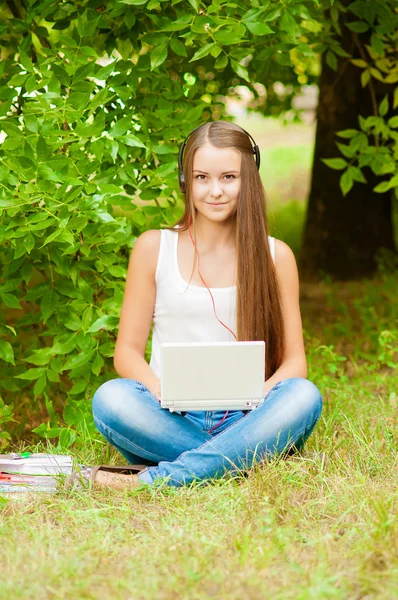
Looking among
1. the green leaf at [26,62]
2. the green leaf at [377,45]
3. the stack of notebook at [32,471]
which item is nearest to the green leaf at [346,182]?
the green leaf at [377,45]

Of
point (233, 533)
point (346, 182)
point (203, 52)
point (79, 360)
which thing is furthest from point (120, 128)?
point (233, 533)

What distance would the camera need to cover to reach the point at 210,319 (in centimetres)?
316

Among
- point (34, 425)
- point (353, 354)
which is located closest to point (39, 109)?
point (34, 425)

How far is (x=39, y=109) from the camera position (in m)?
3.24

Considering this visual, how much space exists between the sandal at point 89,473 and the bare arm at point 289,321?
56cm

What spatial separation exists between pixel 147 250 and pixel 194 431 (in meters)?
0.69

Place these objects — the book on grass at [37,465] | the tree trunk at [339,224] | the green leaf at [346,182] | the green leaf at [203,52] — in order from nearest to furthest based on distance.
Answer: the book on grass at [37,465] → the green leaf at [203,52] → the green leaf at [346,182] → the tree trunk at [339,224]

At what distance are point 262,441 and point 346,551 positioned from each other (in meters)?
0.67

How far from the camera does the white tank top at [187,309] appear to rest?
316 cm

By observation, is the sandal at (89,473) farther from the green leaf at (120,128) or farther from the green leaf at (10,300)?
the green leaf at (120,128)

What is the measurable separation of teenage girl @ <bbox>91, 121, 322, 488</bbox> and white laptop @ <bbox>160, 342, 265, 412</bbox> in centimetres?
18

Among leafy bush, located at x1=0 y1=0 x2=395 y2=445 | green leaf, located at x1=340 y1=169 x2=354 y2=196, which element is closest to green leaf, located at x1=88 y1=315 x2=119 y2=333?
leafy bush, located at x1=0 y1=0 x2=395 y2=445

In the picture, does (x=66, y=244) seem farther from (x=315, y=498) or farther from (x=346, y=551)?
(x=346, y=551)

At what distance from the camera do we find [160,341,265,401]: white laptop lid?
2.71 metres
